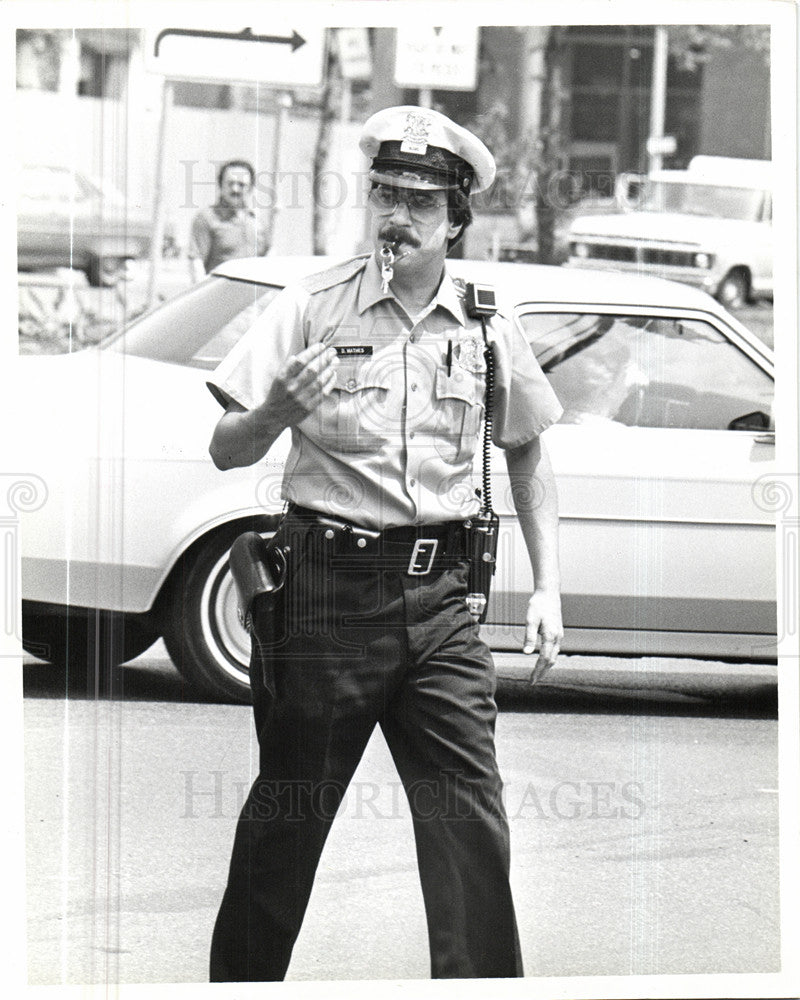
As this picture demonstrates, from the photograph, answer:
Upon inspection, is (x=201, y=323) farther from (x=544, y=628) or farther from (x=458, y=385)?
(x=544, y=628)

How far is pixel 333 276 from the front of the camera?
376 centimetres

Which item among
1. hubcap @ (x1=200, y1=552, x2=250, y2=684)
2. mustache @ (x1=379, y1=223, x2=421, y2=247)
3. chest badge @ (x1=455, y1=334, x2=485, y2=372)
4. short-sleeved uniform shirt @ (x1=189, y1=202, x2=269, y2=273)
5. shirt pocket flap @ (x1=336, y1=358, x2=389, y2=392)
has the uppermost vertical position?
short-sleeved uniform shirt @ (x1=189, y1=202, x2=269, y2=273)

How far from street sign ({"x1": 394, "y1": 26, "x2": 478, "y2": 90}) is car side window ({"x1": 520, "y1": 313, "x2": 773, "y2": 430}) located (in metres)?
1.00

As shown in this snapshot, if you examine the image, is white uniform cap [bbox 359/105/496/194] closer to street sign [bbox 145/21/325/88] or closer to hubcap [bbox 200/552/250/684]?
street sign [bbox 145/21/325/88]

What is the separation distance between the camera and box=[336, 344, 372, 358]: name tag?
144 inches

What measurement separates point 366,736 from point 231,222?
1314 millimetres

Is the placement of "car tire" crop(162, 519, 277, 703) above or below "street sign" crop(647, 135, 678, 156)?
below

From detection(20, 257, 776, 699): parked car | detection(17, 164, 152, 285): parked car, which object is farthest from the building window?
detection(20, 257, 776, 699): parked car

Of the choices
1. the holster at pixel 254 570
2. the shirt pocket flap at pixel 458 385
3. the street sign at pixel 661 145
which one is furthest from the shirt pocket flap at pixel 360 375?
the street sign at pixel 661 145

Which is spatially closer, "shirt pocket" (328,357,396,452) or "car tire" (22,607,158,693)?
"shirt pocket" (328,357,396,452)

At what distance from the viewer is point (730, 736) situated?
522 cm

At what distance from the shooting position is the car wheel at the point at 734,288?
5321 mm

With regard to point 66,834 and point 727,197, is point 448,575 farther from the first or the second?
point 727,197

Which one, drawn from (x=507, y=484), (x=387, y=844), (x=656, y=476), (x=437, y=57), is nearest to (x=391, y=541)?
(x=507, y=484)
